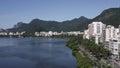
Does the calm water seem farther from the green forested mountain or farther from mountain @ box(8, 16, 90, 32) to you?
mountain @ box(8, 16, 90, 32)

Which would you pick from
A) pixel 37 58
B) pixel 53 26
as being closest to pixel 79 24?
pixel 53 26

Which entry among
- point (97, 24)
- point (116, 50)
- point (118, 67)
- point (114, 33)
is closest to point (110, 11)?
point (97, 24)

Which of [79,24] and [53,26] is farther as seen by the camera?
[53,26]

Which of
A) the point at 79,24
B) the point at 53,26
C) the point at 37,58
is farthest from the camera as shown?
the point at 53,26

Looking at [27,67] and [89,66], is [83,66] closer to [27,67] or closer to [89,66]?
[89,66]

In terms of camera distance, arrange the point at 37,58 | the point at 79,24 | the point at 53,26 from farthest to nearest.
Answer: the point at 53,26 < the point at 79,24 < the point at 37,58

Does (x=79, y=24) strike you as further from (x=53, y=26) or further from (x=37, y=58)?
(x=37, y=58)

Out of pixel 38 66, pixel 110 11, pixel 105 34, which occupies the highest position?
pixel 110 11

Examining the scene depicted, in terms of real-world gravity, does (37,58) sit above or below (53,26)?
below

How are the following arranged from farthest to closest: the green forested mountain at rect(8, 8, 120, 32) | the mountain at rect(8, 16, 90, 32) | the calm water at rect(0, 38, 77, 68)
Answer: the mountain at rect(8, 16, 90, 32) < the green forested mountain at rect(8, 8, 120, 32) < the calm water at rect(0, 38, 77, 68)

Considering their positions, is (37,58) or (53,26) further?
(53,26)

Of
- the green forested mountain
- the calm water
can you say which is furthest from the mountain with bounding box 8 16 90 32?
the calm water
